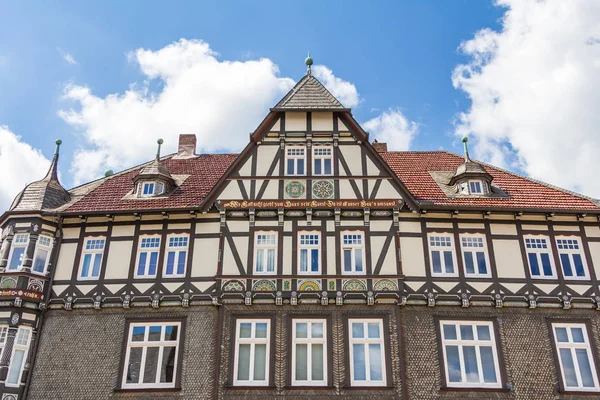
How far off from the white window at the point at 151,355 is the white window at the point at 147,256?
2.01 meters

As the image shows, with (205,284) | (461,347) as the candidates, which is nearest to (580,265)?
(461,347)

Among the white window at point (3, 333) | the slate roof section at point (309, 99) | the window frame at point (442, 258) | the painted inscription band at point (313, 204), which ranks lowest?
the white window at point (3, 333)

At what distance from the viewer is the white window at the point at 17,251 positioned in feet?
73.8

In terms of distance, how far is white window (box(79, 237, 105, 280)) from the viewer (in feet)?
75.1

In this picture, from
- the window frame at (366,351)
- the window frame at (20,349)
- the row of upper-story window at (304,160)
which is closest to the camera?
the window frame at (366,351)

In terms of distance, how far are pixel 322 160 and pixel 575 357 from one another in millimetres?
12050

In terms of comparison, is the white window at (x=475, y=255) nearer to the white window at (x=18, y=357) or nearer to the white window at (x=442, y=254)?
the white window at (x=442, y=254)

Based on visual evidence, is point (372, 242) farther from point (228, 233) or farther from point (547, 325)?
point (547, 325)

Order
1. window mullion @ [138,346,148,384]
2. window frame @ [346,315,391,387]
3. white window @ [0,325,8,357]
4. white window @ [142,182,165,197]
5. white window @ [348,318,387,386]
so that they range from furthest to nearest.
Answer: white window @ [142,182,165,197] < white window @ [0,325,8,357] < window mullion @ [138,346,148,384] < white window @ [348,318,387,386] < window frame @ [346,315,391,387]

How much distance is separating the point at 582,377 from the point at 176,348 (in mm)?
14474

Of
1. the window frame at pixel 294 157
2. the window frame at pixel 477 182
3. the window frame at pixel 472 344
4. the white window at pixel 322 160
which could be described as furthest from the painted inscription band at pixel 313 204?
the window frame at pixel 472 344

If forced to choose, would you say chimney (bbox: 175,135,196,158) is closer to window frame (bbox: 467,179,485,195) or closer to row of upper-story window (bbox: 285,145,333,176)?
row of upper-story window (bbox: 285,145,333,176)

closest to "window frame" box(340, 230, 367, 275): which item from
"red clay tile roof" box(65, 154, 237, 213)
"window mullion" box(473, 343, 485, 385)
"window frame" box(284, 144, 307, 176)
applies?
"window frame" box(284, 144, 307, 176)

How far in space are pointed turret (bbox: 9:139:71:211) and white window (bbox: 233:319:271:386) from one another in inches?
377
